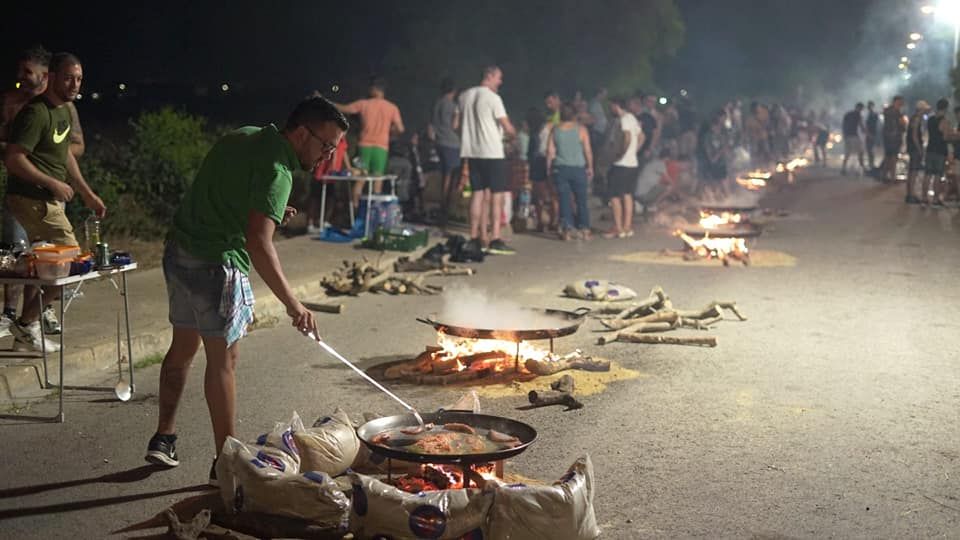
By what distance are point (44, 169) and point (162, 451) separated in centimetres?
292

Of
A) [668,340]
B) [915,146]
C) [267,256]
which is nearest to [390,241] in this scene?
[668,340]

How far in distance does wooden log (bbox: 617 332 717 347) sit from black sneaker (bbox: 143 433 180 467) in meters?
4.69

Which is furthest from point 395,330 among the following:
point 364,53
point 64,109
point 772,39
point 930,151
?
point 772,39

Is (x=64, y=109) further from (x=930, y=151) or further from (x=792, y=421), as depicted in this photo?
(x=930, y=151)

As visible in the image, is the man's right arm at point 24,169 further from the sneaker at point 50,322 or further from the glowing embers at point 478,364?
the glowing embers at point 478,364

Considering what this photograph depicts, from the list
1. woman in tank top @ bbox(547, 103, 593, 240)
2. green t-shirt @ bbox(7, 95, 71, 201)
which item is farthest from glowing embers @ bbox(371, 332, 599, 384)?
woman in tank top @ bbox(547, 103, 593, 240)

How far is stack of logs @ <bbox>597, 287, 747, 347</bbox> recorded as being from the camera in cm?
923

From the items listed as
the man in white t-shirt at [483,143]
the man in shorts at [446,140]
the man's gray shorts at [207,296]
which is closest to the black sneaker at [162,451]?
the man's gray shorts at [207,296]

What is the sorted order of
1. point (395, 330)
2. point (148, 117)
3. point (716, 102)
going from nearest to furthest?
point (395, 330), point (148, 117), point (716, 102)

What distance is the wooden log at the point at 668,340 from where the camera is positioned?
9133 millimetres

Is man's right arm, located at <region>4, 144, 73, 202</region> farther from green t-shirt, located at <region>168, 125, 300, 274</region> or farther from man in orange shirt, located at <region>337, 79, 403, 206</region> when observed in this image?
man in orange shirt, located at <region>337, 79, 403, 206</region>

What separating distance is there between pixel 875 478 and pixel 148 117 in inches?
527

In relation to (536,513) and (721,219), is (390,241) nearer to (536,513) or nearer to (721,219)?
(721,219)

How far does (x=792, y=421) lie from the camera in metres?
6.75
